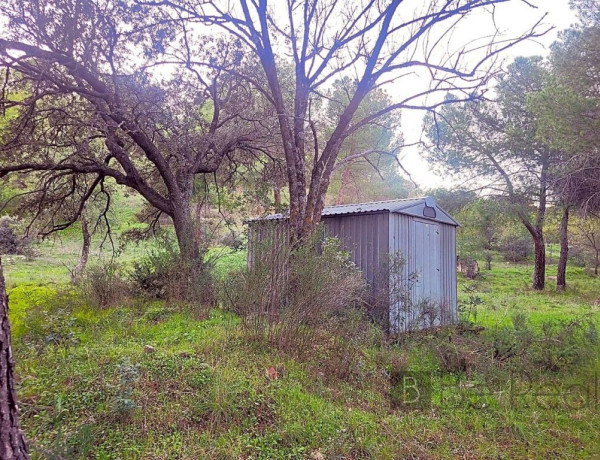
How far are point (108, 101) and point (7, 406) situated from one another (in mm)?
6011

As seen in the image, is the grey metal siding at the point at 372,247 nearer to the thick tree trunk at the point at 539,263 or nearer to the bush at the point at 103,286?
the bush at the point at 103,286

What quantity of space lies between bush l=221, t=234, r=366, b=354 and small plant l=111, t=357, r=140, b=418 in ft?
4.48

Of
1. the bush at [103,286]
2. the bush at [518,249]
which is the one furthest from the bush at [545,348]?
the bush at [518,249]

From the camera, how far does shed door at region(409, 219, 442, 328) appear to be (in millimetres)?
7391

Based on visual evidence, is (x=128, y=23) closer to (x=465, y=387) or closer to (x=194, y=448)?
(x=194, y=448)

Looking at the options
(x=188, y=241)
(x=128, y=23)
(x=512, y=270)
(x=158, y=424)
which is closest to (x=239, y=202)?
(x=188, y=241)

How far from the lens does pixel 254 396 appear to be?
3.15 metres

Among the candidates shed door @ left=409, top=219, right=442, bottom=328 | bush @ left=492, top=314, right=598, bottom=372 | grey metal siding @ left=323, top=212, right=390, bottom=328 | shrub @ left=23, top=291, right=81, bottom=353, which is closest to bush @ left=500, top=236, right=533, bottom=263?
shed door @ left=409, top=219, right=442, bottom=328

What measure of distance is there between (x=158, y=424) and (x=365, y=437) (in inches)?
57.3

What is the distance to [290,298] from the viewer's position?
4258 millimetres

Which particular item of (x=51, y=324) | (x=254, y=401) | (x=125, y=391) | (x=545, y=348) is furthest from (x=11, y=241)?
(x=545, y=348)

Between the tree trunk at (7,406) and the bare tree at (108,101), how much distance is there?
5.07 meters

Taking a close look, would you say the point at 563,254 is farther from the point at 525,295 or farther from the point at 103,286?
the point at 103,286

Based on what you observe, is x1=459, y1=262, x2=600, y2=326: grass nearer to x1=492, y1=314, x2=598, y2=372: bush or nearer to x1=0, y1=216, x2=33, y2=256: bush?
x1=492, y1=314, x2=598, y2=372: bush
